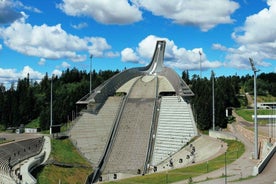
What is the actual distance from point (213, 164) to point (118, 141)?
23014 mm

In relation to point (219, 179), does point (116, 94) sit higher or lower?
higher

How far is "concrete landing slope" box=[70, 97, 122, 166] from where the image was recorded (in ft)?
165

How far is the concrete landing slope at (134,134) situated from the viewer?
1887 inches

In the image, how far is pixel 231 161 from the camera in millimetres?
32781

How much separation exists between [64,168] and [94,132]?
44.4 ft

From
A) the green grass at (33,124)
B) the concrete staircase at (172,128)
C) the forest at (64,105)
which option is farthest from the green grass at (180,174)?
the green grass at (33,124)

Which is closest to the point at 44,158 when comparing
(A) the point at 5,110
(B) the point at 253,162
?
(B) the point at 253,162

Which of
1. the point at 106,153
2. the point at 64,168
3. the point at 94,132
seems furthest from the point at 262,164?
the point at 94,132

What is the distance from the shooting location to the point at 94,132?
5525 centimetres

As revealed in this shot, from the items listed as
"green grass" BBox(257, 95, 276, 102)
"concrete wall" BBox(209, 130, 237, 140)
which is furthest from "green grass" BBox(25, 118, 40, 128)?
"green grass" BBox(257, 95, 276, 102)

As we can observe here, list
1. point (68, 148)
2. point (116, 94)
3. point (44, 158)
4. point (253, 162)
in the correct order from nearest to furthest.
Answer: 1. point (253, 162)
2. point (44, 158)
3. point (68, 148)
4. point (116, 94)

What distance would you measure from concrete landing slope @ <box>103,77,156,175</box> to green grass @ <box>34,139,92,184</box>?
10.9ft

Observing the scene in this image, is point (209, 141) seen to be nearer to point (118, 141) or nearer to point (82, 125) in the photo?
point (118, 141)

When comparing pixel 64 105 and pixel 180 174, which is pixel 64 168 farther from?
pixel 64 105
